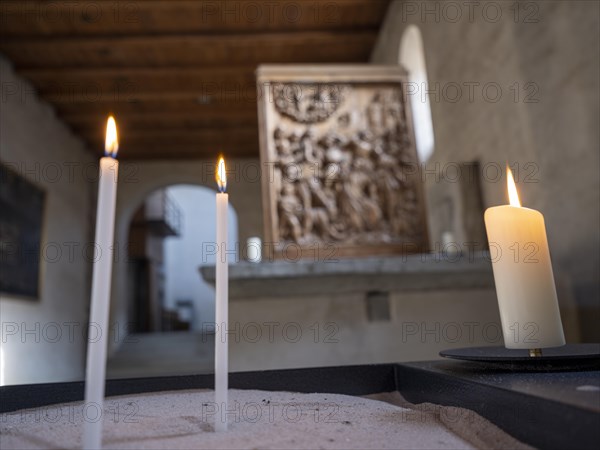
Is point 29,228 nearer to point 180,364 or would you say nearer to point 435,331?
point 180,364

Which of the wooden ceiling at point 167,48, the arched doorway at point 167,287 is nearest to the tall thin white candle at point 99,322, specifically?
the wooden ceiling at point 167,48

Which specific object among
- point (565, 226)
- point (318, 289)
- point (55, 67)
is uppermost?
point (55, 67)

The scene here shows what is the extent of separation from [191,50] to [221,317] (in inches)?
245

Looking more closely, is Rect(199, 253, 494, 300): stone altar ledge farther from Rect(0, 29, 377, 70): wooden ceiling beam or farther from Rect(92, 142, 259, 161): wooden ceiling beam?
Rect(92, 142, 259, 161): wooden ceiling beam

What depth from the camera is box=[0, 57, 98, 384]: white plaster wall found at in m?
5.97

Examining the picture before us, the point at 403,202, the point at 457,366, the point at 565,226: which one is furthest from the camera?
the point at 403,202

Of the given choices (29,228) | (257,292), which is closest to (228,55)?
(29,228)

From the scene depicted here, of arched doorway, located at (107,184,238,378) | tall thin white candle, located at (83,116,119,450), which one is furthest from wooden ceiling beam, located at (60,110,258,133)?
tall thin white candle, located at (83,116,119,450)

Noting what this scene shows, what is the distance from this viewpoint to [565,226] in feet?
7.45

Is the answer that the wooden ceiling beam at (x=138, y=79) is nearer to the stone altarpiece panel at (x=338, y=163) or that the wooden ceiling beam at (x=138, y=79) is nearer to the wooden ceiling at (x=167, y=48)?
the wooden ceiling at (x=167, y=48)

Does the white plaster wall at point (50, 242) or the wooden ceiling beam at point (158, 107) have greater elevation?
the wooden ceiling beam at point (158, 107)

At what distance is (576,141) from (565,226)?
0.39 meters

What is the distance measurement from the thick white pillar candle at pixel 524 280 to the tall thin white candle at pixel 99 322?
2.40 feet

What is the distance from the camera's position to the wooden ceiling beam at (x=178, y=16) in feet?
17.8
